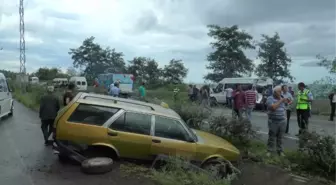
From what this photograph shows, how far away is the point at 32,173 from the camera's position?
22.6 ft

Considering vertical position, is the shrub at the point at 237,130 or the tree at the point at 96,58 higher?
the tree at the point at 96,58

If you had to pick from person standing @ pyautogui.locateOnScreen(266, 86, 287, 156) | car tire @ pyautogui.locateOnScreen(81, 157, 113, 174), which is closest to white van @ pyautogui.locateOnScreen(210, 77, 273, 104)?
person standing @ pyautogui.locateOnScreen(266, 86, 287, 156)

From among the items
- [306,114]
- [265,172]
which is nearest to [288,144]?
[306,114]

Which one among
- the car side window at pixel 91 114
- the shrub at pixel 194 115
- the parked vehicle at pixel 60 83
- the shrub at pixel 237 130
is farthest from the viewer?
the parked vehicle at pixel 60 83

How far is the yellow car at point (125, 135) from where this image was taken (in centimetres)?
718

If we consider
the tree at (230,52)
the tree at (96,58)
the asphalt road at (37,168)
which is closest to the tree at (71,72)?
the tree at (96,58)

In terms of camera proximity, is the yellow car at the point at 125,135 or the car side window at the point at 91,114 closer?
the yellow car at the point at 125,135

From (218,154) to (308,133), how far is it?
1775mm

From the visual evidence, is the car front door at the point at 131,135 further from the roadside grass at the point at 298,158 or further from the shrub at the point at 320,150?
the shrub at the point at 320,150

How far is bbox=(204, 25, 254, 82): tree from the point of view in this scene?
4297 centimetres

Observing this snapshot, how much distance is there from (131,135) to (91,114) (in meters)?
0.89

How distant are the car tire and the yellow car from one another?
420 mm

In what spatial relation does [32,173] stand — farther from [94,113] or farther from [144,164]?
[144,164]

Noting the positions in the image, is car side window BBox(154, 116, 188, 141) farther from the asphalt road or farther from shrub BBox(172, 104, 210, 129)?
shrub BBox(172, 104, 210, 129)
